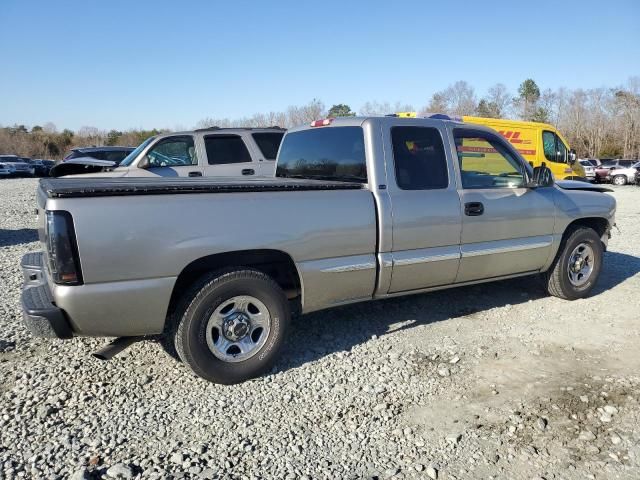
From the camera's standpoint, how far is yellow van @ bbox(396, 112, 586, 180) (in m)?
14.0

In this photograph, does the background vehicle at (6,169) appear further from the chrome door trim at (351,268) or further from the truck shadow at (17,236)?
the chrome door trim at (351,268)

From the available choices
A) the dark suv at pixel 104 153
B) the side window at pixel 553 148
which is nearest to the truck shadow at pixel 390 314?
the side window at pixel 553 148

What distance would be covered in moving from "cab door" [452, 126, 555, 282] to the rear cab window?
3.22ft

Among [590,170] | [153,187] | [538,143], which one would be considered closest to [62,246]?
[153,187]

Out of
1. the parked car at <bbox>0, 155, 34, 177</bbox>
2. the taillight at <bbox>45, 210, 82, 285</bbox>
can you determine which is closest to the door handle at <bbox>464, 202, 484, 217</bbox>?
the taillight at <bbox>45, 210, 82, 285</bbox>

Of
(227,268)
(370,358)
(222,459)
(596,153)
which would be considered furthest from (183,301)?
(596,153)

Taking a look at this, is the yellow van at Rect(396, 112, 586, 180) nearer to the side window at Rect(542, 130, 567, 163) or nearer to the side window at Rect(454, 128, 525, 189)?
the side window at Rect(542, 130, 567, 163)

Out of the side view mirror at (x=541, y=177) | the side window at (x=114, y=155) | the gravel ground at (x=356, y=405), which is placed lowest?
the gravel ground at (x=356, y=405)

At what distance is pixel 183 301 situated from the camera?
3.37 m

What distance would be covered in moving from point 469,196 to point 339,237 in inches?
56.4

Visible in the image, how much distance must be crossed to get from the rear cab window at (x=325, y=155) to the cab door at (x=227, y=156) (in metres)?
3.37

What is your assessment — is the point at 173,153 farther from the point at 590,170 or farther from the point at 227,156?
the point at 590,170

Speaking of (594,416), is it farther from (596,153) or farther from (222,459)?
(596,153)

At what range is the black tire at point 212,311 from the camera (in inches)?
133
